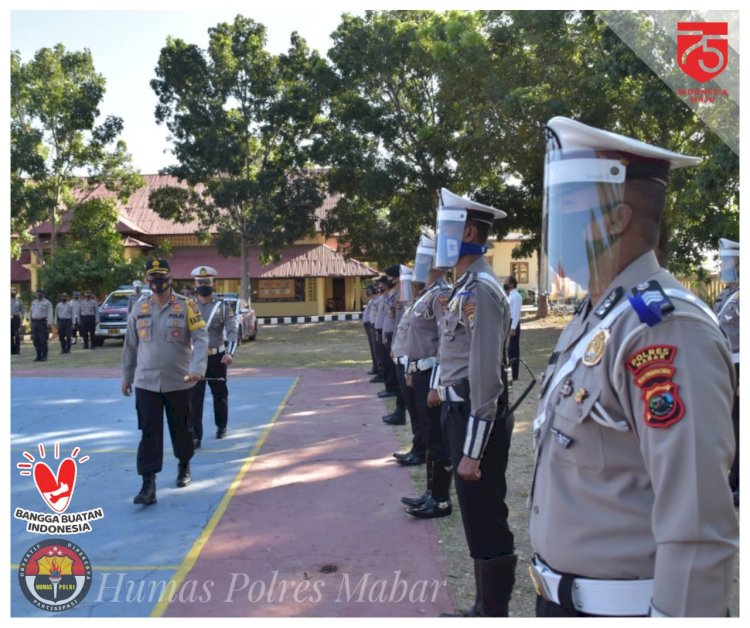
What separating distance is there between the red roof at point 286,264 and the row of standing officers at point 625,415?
1415 inches

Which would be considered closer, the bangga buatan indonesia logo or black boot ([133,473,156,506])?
the bangga buatan indonesia logo

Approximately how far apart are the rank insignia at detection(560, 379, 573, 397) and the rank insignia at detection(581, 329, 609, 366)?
8 cm

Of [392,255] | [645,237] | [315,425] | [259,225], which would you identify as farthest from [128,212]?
[645,237]

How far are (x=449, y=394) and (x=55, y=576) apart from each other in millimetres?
2584

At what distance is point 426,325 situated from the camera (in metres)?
6.45

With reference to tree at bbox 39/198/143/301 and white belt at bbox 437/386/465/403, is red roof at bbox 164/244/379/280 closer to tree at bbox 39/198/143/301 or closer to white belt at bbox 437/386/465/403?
tree at bbox 39/198/143/301

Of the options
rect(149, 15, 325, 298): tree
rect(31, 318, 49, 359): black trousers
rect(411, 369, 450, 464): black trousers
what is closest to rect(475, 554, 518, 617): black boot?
rect(411, 369, 450, 464): black trousers

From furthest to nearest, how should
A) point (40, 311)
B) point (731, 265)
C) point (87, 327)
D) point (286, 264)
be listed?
1. point (286, 264)
2. point (87, 327)
3. point (40, 311)
4. point (731, 265)

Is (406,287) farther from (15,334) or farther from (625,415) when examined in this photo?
(15,334)

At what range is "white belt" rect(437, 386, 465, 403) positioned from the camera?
4327 millimetres

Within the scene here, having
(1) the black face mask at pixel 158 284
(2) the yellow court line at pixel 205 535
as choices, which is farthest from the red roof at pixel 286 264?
(1) the black face mask at pixel 158 284

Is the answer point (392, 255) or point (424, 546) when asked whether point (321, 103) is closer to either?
point (392, 255)

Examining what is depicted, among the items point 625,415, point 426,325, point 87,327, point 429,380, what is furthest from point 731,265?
point 87,327

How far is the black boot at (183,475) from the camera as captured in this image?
6742 millimetres
